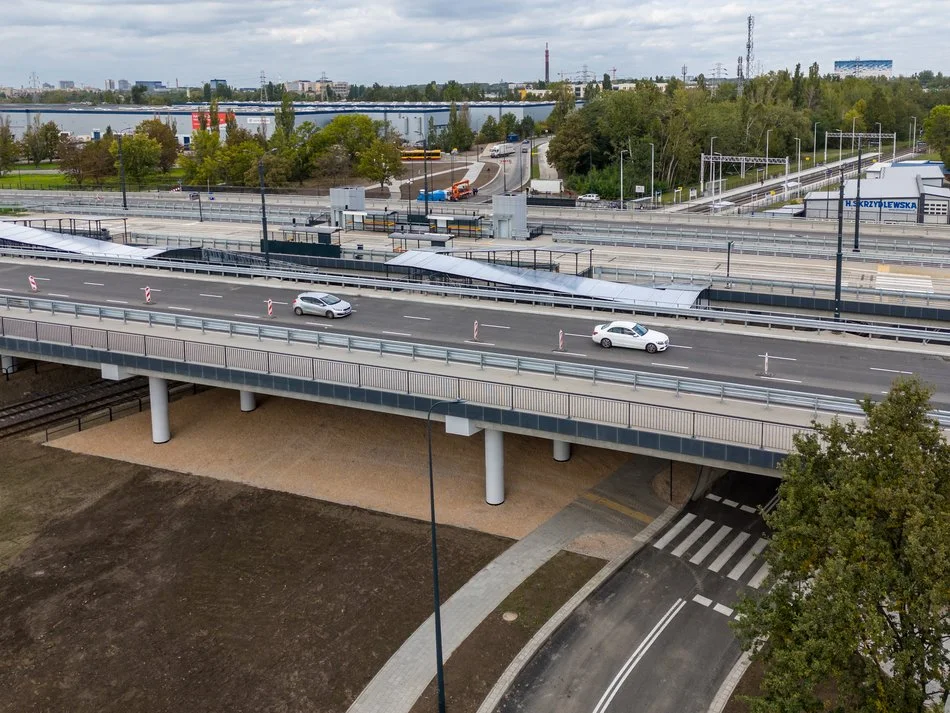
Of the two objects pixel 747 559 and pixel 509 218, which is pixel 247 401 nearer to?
pixel 747 559

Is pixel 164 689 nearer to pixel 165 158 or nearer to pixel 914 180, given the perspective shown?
pixel 914 180

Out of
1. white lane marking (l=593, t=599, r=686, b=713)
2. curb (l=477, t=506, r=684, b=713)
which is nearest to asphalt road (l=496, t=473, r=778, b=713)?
white lane marking (l=593, t=599, r=686, b=713)

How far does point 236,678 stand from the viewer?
1833 centimetres

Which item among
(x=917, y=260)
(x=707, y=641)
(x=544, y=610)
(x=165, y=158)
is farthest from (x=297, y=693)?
(x=165, y=158)

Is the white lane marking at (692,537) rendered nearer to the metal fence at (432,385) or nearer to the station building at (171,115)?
the metal fence at (432,385)

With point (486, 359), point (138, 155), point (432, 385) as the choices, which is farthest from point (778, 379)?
point (138, 155)

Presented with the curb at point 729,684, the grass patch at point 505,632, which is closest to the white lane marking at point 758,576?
the curb at point 729,684

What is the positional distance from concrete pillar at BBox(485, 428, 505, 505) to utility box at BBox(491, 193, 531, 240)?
34015 mm

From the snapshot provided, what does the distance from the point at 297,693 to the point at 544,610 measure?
5.67m

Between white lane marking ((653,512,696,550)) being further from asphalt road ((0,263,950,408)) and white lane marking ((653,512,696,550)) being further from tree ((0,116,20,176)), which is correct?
tree ((0,116,20,176))

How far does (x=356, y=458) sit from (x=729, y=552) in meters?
11.9

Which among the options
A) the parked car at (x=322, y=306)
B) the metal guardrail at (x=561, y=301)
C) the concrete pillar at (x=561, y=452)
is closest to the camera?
the concrete pillar at (x=561, y=452)

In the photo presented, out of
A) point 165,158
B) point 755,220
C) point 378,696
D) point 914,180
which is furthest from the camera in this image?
point 165,158

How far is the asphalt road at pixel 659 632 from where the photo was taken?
17.4 metres
